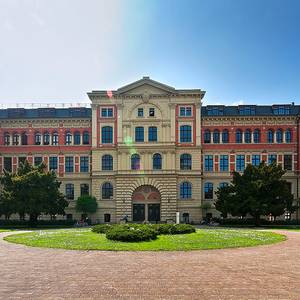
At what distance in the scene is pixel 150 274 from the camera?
15.8m

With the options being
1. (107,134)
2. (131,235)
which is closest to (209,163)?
(107,134)

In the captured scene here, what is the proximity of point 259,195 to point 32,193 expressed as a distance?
2885cm

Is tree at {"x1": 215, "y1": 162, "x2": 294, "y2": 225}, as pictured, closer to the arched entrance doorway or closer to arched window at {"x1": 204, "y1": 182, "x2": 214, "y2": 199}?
arched window at {"x1": 204, "y1": 182, "x2": 214, "y2": 199}

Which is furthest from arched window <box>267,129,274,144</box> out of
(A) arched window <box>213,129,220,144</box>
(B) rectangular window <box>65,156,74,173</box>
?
(B) rectangular window <box>65,156,74,173</box>

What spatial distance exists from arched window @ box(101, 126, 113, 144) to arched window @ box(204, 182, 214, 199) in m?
16.8

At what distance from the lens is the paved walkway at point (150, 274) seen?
12836mm

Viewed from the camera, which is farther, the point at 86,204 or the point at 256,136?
the point at 256,136

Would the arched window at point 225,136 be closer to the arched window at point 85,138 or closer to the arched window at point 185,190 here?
the arched window at point 185,190

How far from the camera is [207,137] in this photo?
195ft

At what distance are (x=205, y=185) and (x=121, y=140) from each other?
49.7 feet

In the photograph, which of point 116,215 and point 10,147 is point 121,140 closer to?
point 116,215

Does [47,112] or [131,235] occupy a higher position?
[47,112]

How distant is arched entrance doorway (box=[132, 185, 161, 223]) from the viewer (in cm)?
5738

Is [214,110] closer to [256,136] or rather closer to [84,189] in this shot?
[256,136]
